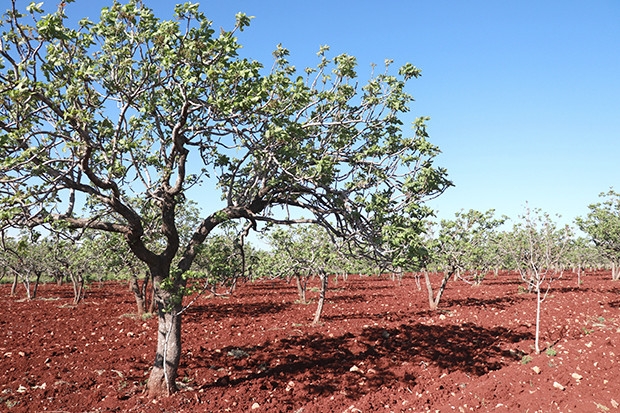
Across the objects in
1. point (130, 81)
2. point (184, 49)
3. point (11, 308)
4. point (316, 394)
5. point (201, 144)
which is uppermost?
point (184, 49)

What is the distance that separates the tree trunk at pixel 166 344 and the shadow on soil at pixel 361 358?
1221 millimetres

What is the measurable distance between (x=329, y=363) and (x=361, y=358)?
122 cm

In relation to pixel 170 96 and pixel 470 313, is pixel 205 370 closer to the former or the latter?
pixel 170 96

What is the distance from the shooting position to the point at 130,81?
749 cm

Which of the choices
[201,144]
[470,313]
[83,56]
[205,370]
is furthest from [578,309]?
[83,56]


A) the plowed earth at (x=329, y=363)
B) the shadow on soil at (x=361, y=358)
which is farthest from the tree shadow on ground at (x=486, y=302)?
the shadow on soil at (x=361, y=358)

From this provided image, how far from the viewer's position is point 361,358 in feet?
41.6

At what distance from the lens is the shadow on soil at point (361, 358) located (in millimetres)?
10547

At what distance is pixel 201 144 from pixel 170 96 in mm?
1638

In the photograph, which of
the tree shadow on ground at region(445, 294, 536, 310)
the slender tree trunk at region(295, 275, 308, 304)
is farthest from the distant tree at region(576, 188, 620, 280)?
the slender tree trunk at region(295, 275, 308, 304)

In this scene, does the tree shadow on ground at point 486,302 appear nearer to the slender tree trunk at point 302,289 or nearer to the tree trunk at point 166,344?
the slender tree trunk at point 302,289

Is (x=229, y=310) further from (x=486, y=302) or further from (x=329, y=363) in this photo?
(x=486, y=302)

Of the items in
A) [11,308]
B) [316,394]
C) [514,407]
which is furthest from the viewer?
[11,308]

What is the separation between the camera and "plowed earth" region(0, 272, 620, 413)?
9.09 m
